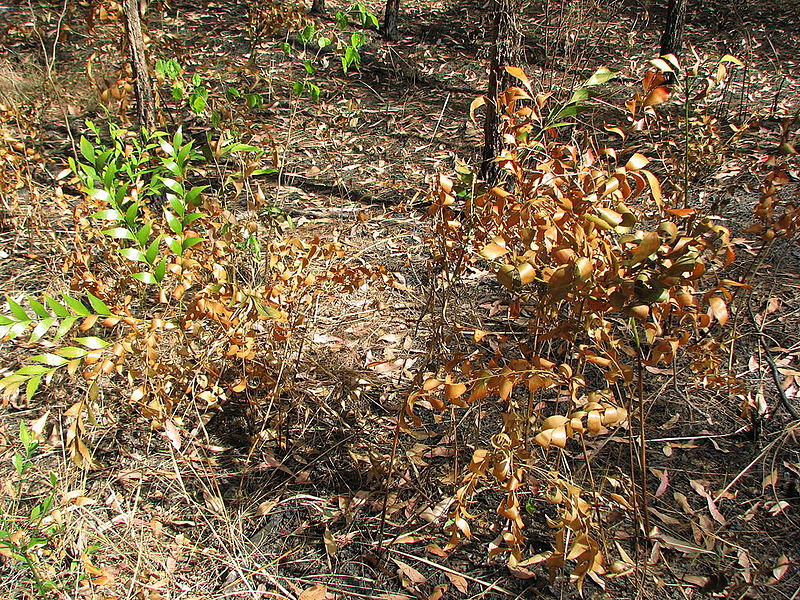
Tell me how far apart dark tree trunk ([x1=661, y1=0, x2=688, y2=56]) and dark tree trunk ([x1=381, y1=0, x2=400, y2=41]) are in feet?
11.6

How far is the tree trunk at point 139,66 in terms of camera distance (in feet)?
12.4

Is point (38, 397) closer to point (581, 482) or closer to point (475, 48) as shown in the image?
point (581, 482)

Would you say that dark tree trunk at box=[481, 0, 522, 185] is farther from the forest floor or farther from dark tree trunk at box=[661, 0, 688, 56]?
dark tree trunk at box=[661, 0, 688, 56]

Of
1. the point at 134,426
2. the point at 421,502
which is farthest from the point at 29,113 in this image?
the point at 421,502

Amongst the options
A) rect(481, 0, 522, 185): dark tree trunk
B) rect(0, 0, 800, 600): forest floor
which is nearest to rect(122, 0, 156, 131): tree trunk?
rect(0, 0, 800, 600): forest floor

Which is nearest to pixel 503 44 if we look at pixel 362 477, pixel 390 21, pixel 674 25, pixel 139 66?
pixel 139 66

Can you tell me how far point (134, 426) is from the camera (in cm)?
275

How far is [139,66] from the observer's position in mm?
3988

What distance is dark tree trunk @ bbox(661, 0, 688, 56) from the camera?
5.60 metres

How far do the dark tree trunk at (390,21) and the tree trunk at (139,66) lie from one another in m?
4.54

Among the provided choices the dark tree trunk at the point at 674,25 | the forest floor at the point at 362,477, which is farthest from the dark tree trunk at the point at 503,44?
the dark tree trunk at the point at 674,25

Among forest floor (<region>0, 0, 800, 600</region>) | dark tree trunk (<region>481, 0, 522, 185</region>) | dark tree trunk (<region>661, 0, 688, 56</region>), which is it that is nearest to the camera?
Result: forest floor (<region>0, 0, 800, 600</region>)

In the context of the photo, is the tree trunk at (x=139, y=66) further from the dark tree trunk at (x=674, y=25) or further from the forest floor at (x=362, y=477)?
the dark tree trunk at (x=674, y=25)

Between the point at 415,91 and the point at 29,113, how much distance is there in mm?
3675
